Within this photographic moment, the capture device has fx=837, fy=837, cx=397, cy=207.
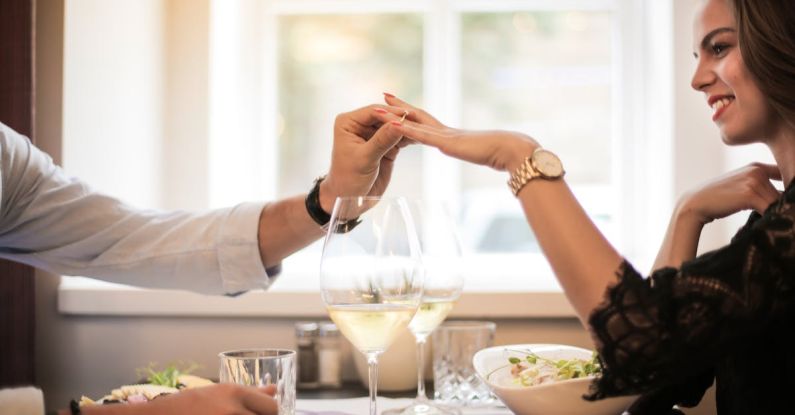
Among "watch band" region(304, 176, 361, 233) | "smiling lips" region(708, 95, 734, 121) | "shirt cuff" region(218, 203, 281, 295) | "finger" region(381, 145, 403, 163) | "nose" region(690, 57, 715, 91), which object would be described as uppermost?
"nose" region(690, 57, 715, 91)

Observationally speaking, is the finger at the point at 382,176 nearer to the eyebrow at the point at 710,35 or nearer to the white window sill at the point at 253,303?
the eyebrow at the point at 710,35

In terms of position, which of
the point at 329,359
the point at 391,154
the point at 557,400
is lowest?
the point at 329,359

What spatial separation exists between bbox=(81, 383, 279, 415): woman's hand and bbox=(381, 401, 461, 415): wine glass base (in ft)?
1.22

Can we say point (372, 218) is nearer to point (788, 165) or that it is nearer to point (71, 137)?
point (788, 165)

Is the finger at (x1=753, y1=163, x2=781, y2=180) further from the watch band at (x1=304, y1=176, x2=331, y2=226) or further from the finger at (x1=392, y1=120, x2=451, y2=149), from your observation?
the watch band at (x1=304, y1=176, x2=331, y2=226)

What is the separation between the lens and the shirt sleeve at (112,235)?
1594 millimetres

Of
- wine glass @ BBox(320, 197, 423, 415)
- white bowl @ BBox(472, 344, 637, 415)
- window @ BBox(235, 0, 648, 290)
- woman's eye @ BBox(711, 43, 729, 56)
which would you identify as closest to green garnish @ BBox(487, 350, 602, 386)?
white bowl @ BBox(472, 344, 637, 415)

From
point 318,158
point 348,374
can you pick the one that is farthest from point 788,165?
point 318,158

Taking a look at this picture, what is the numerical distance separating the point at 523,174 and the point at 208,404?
1.64 ft

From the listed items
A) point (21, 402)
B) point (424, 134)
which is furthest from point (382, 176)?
point (21, 402)

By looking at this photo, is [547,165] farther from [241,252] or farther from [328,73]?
[328,73]

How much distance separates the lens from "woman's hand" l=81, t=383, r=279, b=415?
0.93m

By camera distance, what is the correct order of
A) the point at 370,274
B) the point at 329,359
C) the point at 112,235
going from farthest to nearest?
A: the point at 329,359, the point at 112,235, the point at 370,274

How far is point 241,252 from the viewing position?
1594mm
